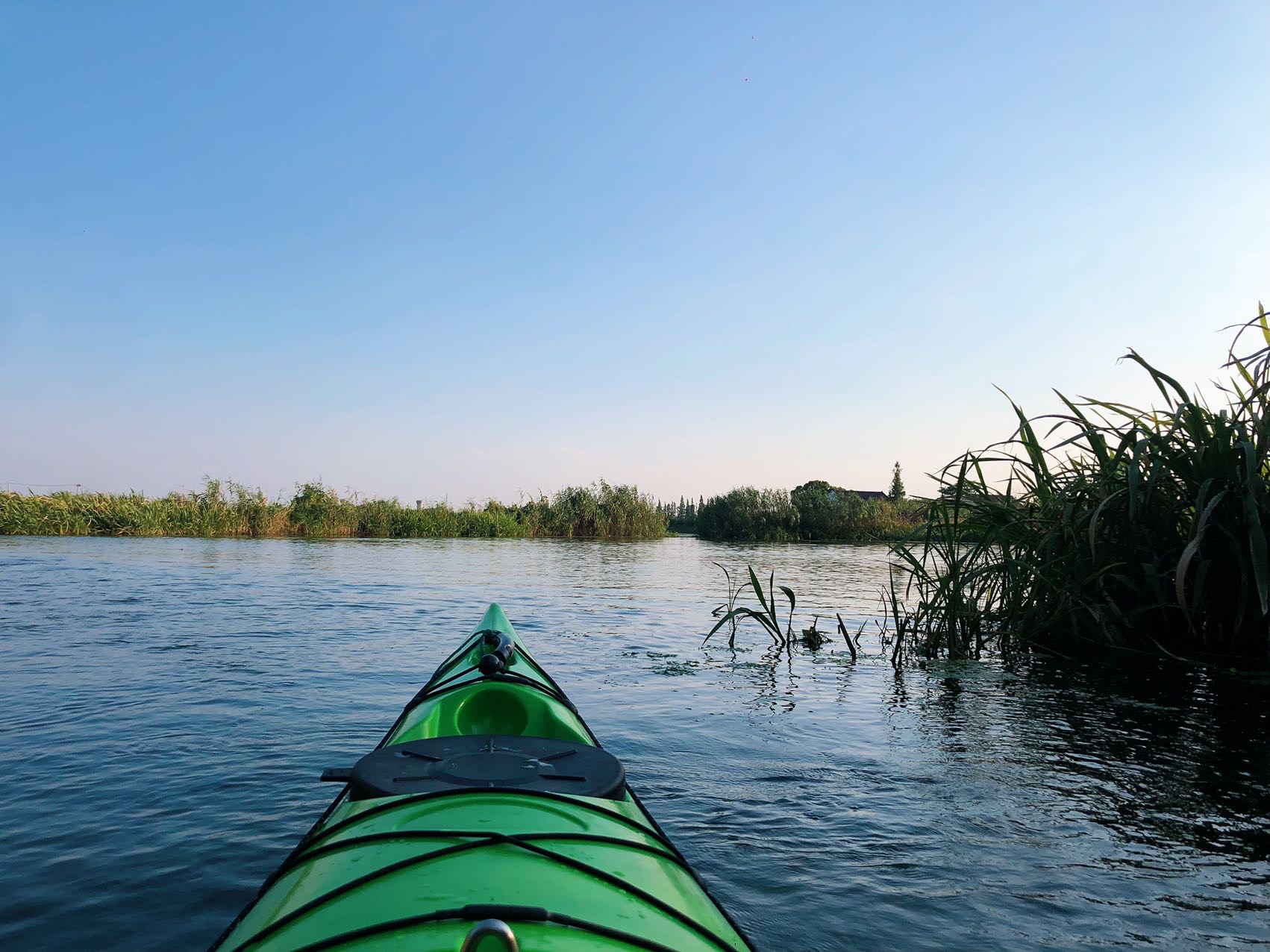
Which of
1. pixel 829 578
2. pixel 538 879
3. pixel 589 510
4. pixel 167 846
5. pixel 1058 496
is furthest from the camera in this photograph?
pixel 589 510

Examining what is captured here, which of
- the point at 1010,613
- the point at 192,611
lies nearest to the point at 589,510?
the point at 192,611

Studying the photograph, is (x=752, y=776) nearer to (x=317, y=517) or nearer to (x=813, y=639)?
(x=813, y=639)

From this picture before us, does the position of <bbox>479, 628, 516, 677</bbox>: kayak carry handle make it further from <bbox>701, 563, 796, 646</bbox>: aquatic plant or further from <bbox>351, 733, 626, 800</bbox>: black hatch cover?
<bbox>701, 563, 796, 646</bbox>: aquatic plant

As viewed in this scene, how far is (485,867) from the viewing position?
162 cm

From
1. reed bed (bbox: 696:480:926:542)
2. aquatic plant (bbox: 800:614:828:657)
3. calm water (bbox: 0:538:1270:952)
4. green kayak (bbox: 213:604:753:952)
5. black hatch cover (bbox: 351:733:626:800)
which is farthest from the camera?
reed bed (bbox: 696:480:926:542)

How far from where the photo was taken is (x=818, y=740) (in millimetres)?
4559

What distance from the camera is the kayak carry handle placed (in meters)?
3.43

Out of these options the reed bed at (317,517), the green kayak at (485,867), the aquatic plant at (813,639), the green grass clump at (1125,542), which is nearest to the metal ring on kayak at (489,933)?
the green kayak at (485,867)

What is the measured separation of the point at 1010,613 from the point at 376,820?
6.13 meters

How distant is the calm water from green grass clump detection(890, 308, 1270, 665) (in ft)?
1.37

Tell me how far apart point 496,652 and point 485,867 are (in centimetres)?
210

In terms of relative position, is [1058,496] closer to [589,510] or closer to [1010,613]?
[1010,613]

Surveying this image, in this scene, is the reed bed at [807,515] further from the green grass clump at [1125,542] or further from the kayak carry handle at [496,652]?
the kayak carry handle at [496,652]

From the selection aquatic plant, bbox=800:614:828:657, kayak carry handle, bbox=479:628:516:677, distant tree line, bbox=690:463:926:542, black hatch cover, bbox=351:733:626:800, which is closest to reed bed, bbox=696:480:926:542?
distant tree line, bbox=690:463:926:542
